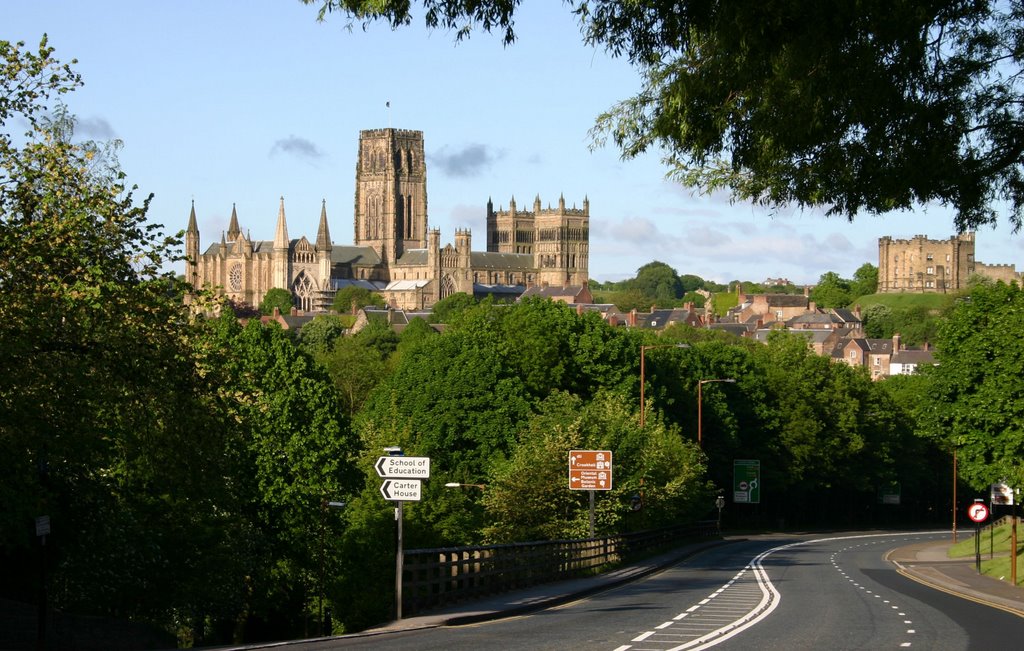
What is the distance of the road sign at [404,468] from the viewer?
2348cm

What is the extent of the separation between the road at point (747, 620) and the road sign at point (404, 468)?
8.09 feet

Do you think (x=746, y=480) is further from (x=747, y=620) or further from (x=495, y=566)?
(x=747, y=620)

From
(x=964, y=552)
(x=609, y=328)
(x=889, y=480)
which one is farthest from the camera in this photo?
(x=889, y=480)

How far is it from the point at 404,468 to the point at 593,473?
2122 cm

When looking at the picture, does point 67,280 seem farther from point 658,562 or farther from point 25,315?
point 658,562

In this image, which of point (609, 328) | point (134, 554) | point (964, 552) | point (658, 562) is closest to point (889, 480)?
point (609, 328)

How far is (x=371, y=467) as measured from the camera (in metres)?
50.7

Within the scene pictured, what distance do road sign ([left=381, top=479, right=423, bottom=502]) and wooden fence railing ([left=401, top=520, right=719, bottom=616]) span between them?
154 centimetres

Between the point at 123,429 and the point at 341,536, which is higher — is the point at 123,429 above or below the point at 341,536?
above

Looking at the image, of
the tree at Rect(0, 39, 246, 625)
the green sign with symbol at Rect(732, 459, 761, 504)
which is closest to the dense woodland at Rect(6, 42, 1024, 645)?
the tree at Rect(0, 39, 246, 625)

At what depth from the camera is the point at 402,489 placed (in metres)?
23.4

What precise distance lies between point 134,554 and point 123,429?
29.3 feet

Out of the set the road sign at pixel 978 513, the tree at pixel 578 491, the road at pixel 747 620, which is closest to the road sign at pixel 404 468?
the road at pixel 747 620

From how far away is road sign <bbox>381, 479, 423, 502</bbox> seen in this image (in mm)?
23250
